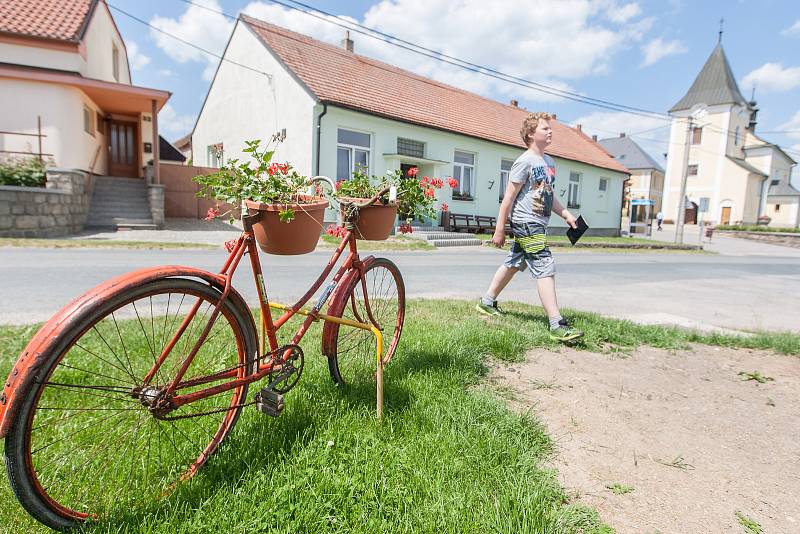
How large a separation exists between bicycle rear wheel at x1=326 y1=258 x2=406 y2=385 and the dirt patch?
817 millimetres

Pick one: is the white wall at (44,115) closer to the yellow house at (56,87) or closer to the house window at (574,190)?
the yellow house at (56,87)

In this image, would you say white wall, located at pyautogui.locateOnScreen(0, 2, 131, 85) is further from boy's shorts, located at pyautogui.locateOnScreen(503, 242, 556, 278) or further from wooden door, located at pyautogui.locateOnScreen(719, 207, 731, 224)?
wooden door, located at pyautogui.locateOnScreen(719, 207, 731, 224)

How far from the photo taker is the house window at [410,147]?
733 inches

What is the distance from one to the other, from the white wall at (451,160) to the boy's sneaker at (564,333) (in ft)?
39.9

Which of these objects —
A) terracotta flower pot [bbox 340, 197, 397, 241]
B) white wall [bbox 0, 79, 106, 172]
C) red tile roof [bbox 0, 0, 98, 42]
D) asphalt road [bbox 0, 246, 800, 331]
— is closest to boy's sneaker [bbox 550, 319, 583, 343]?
asphalt road [bbox 0, 246, 800, 331]

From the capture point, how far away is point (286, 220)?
2.08 meters

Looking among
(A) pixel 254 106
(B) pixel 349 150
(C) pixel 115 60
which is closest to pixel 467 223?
(B) pixel 349 150

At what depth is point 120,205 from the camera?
607 inches

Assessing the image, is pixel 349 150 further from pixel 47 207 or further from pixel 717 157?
pixel 717 157

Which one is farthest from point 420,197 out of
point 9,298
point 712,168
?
point 712,168

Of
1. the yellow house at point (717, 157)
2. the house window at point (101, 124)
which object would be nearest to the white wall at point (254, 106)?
the house window at point (101, 124)

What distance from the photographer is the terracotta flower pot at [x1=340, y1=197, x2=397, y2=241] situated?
8.82 feet

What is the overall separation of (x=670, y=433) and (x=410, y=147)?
57.6ft

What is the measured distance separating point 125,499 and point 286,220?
1.24m
